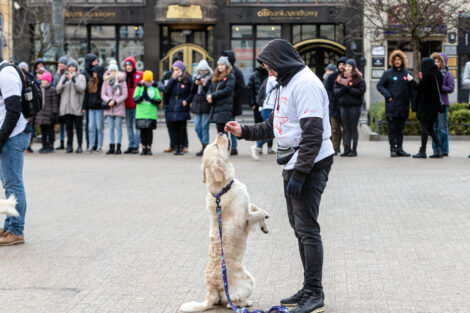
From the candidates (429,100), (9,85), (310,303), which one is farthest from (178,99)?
(310,303)

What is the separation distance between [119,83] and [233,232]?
12.2 m

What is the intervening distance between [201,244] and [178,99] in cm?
950

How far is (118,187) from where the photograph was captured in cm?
1195

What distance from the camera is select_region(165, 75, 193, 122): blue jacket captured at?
1689 centimetres

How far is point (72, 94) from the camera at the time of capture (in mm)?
17469

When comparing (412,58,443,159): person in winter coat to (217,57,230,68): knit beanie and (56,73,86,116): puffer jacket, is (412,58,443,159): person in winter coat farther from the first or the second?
(56,73,86,116): puffer jacket

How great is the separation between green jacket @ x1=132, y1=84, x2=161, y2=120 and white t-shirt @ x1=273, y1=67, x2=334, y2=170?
38.0 feet

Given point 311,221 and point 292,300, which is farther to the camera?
point 292,300

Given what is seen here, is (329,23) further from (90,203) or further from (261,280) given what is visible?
(261,280)

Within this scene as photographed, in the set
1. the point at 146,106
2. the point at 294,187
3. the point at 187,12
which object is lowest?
the point at 294,187

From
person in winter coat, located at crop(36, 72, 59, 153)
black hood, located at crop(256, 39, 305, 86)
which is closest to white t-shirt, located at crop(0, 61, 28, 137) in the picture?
black hood, located at crop(256, 39, 305, 86)

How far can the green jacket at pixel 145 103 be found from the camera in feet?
55.4

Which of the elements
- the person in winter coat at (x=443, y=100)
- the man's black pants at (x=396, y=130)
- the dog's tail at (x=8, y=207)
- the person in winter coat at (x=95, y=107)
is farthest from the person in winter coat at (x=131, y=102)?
the dog's tail at (x=8, y=207)

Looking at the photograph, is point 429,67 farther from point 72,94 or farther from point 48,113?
point 48,113
